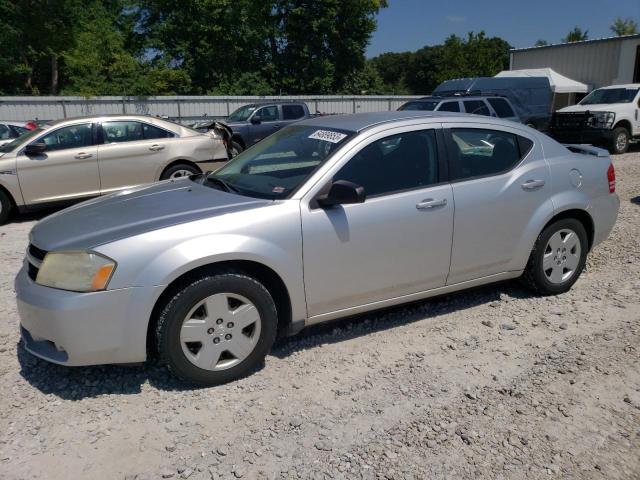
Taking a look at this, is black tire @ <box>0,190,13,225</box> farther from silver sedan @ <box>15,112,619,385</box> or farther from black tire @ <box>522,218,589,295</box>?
black tire @ <box>522,218,589,295</box>

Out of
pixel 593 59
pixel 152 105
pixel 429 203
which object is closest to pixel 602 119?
pixel 429 203

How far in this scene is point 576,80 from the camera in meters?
30.5

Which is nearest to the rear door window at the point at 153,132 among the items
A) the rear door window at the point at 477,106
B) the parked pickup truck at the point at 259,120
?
the parked pickup truck at the point at 259,120

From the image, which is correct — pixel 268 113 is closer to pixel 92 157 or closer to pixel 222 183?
pixel 92 157

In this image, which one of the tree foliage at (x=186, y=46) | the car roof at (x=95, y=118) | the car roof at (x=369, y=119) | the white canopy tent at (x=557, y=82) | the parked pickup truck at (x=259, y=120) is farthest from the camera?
the tree foliage at (x=186, y=46)

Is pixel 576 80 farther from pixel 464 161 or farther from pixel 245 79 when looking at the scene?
pixel 464 161

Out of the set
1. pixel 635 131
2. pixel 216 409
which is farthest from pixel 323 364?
pixel 635 131

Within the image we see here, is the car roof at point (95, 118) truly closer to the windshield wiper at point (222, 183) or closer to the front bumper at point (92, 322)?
the windshield wiper at point (222, 183)

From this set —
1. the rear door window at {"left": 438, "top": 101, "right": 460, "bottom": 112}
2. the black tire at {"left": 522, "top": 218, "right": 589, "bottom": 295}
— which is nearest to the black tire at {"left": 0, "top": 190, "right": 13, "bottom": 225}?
the black tire at {"left": 522, "top": 218, "right": 589, "bottom": 295}

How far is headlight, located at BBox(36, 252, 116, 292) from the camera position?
3.08m

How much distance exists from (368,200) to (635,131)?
15.3 m

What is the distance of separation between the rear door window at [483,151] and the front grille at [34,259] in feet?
9.23

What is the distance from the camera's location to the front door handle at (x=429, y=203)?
392 centimetres

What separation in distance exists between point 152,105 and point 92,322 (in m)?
23.5
